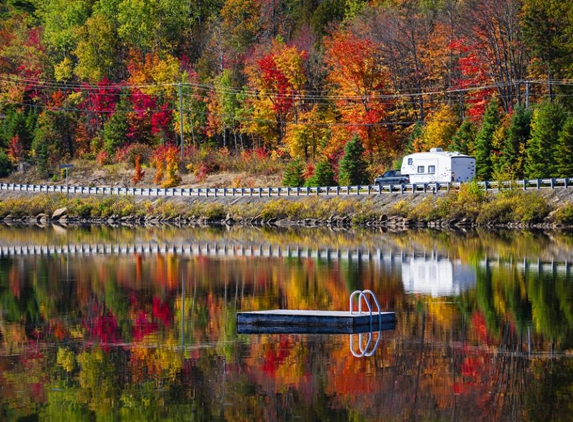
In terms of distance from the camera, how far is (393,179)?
3371 inches

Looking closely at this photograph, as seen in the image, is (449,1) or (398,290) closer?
(398,290)

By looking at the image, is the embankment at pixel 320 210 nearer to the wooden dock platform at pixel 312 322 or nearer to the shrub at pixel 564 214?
the shrub at pixel 564 214

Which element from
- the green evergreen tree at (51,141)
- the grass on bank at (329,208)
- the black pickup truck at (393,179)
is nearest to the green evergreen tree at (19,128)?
the green evergreen tree at (51,141)

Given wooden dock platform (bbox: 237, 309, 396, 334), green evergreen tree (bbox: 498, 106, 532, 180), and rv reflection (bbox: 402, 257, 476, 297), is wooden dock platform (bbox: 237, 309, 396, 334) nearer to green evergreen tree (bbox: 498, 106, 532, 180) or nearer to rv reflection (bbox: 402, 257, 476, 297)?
rv reflection (bbox: 402, 257, 476, 297)

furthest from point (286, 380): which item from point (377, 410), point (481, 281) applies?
point (481, 281)

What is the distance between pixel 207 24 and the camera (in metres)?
136

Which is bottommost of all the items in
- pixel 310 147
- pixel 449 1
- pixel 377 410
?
pixel 377 410

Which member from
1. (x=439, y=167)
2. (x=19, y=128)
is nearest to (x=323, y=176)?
(x=439, y=167)

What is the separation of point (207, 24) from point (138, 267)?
8585 cm

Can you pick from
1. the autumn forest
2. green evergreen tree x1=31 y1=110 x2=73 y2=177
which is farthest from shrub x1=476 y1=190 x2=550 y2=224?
green evergreen tree x1=31 y1=110 x2=73 y2=177

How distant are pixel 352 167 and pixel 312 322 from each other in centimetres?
5968

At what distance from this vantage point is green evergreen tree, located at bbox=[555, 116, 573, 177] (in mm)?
75688

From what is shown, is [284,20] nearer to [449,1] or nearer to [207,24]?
[207,24]

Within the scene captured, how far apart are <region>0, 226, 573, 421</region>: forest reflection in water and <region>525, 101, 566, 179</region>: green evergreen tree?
20537 mm
